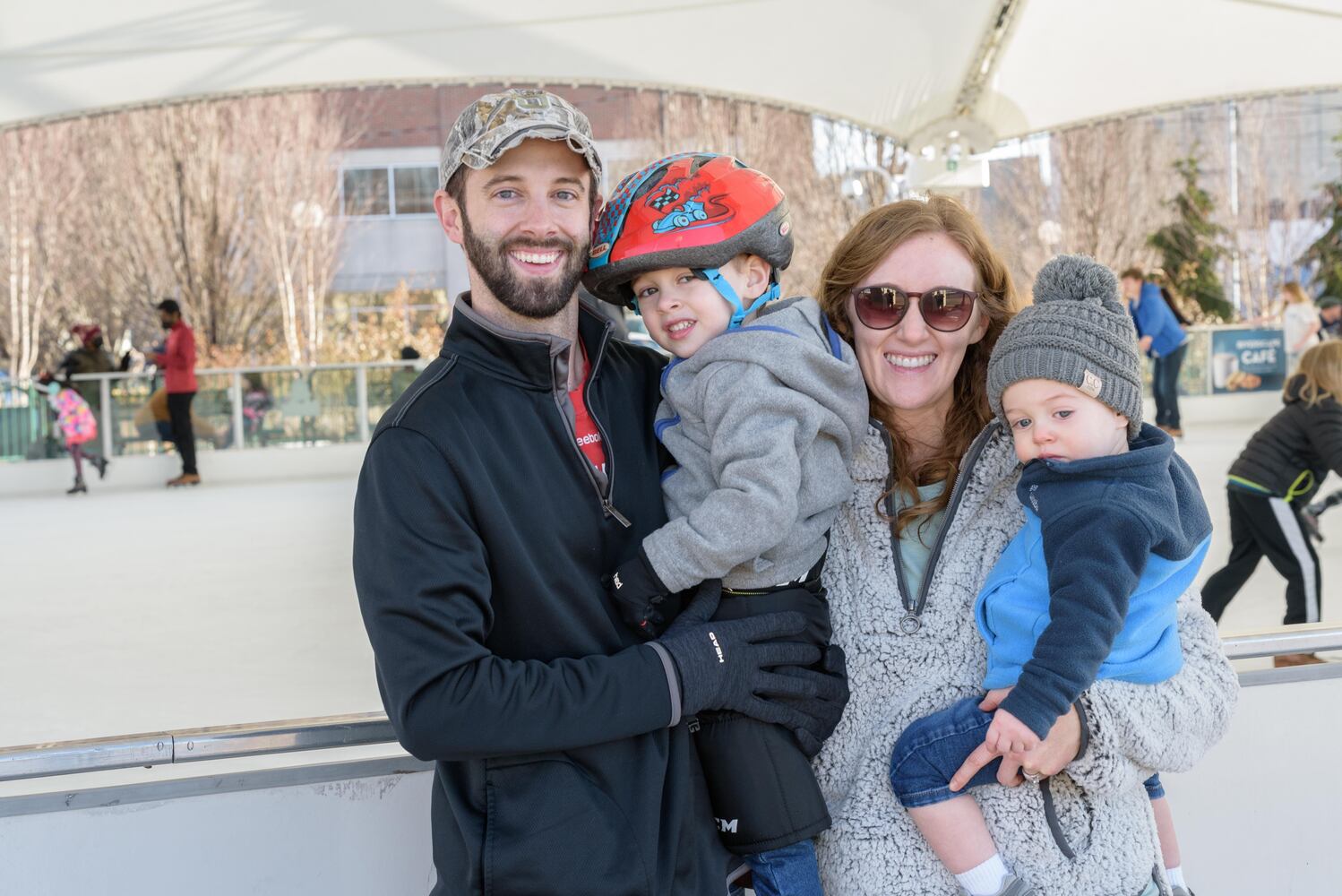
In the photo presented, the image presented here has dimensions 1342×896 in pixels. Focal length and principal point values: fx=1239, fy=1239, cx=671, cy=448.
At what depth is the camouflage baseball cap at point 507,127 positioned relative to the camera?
5.51 ft

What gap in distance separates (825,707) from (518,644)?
436mm

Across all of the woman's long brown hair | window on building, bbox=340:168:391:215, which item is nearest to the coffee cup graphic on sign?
the woman's long brown hair

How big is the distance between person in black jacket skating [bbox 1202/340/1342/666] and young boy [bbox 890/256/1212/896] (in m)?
3.58

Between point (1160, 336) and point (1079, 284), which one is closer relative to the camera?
point (1079, 284)

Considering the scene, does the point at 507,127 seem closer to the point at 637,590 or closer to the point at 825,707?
the point at 637,590

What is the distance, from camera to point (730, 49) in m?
7.71

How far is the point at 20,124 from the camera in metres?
7.21

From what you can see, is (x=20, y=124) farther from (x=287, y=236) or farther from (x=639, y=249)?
(x=287, y=236)

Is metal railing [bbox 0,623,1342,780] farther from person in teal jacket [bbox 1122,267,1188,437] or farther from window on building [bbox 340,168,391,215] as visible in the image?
window on building [bbox 340,168,391,215]

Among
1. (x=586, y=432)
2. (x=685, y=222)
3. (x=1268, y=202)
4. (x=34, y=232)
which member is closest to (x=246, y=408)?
(x=34, y=232)

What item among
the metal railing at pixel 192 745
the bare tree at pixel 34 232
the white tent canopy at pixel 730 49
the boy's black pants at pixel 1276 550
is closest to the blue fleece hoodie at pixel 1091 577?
the metal railing at pixel 192 745

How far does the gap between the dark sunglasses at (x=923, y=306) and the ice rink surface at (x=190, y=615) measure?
2967 millimetres

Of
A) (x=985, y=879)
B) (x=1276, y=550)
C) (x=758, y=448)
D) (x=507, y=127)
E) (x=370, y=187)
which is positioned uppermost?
(x=370, y=187)

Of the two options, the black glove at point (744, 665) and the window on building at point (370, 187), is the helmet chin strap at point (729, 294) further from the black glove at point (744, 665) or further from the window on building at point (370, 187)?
the window on building at point (370, 187)
